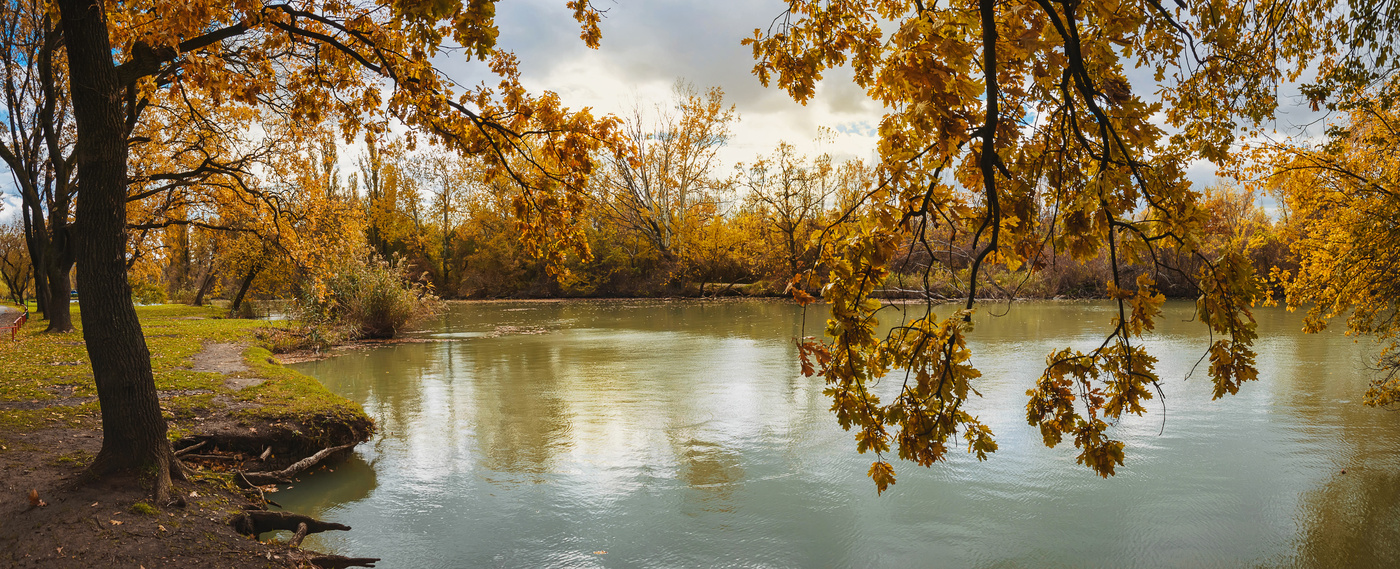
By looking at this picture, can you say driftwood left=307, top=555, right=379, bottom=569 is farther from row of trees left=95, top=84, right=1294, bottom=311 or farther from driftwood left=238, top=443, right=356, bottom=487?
row of trees left=95, top=84, right=1294, bottom=311

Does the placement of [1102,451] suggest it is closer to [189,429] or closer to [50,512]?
[50,512]

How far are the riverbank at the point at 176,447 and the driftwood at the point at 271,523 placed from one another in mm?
65

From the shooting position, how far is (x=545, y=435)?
266 inches

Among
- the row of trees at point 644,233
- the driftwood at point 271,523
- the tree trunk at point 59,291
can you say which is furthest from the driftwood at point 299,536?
the row of trees at point 644,233

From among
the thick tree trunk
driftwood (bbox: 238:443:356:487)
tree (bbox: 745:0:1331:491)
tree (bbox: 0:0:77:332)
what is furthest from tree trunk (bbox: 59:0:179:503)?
the thick tree trunk

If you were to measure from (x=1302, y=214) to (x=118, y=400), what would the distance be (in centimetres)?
1000

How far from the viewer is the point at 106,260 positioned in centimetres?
376

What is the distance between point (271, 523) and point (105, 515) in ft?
2.42

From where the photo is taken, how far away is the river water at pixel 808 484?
4219mm

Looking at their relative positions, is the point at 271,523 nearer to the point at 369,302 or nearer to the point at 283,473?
the point at 283,473

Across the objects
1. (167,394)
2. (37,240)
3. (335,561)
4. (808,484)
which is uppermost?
(37,240)

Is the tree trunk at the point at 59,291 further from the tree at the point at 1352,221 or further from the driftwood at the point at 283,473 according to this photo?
the tree at the point at 1352,221

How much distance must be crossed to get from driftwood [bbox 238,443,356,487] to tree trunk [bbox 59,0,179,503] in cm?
81

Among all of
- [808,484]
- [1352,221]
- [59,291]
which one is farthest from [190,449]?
[59,291]
